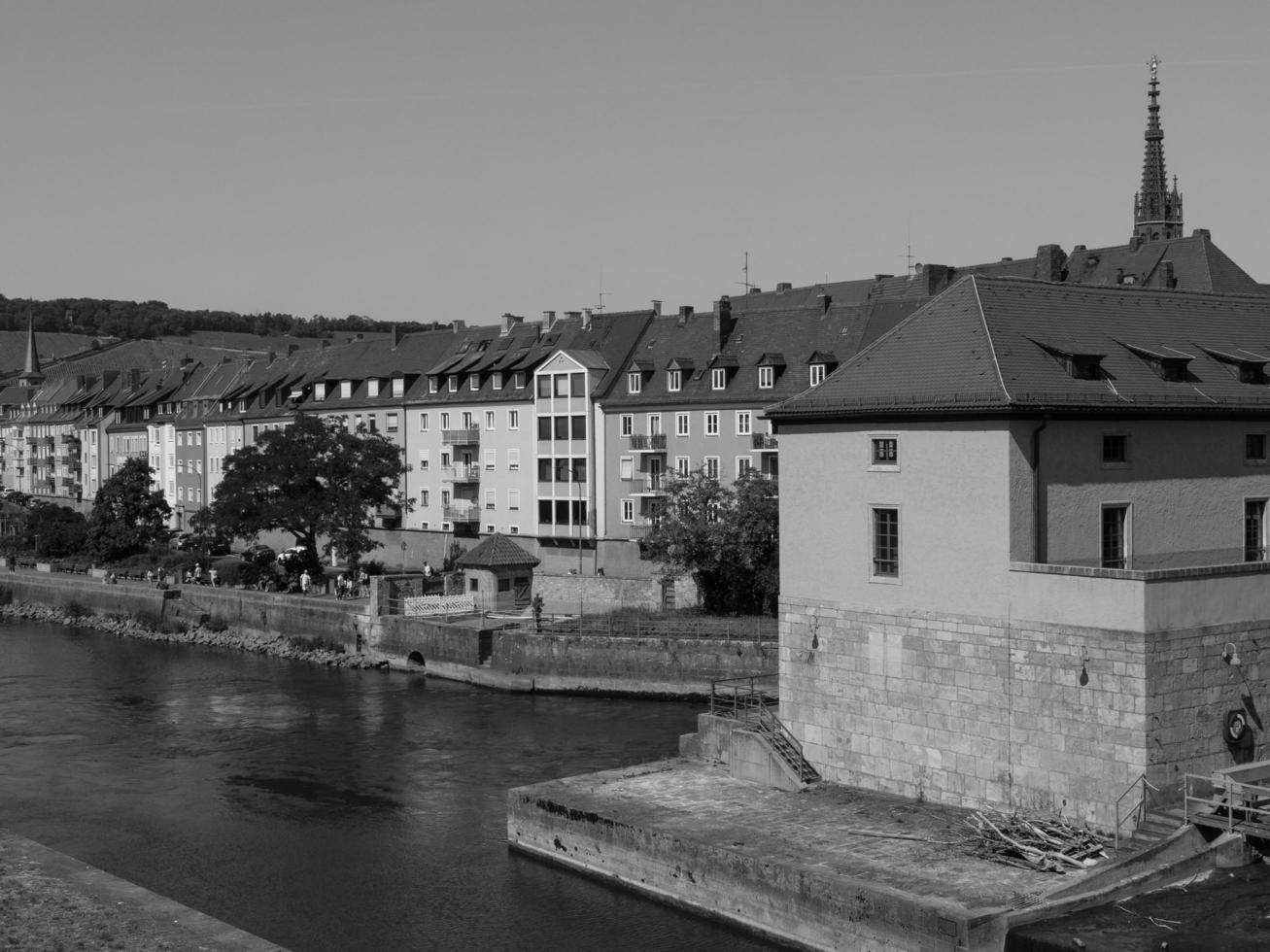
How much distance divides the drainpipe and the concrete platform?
16.9 feet

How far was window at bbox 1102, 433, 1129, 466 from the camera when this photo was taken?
30.1 meters

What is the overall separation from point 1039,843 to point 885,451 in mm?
8515

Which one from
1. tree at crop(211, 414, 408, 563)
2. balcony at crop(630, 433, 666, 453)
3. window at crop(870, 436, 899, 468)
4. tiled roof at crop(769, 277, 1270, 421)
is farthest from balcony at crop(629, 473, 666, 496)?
window at crop(870, 436, 899, 468)

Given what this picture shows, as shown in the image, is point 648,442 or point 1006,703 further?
point 648,442

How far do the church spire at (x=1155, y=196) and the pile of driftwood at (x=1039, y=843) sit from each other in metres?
72.7

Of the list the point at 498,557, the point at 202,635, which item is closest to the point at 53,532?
the point at 202,635

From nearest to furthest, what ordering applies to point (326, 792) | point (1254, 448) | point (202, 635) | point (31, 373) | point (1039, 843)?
point (1039, 843) → point (1254, 448) → point (326, 792) → point (202, 635) → point (31, 373)

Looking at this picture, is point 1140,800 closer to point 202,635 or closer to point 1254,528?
point 1254,528

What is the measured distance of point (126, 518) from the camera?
8781cm

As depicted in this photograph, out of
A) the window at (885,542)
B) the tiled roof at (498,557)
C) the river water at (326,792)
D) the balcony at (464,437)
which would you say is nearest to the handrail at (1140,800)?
the window at (885,542)

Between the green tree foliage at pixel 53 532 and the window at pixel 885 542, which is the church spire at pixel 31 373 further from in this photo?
the window at pixel 885 542

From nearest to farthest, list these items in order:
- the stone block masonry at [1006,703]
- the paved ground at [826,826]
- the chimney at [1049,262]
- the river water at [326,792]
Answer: the paved ground at [826,826] < the stone block masonry at [1006,703] < the river water at [326,792] < the chimney at [1049,262]

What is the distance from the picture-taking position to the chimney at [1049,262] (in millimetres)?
65875

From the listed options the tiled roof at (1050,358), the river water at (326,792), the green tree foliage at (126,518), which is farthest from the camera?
the green tree foliage at (126,518)
